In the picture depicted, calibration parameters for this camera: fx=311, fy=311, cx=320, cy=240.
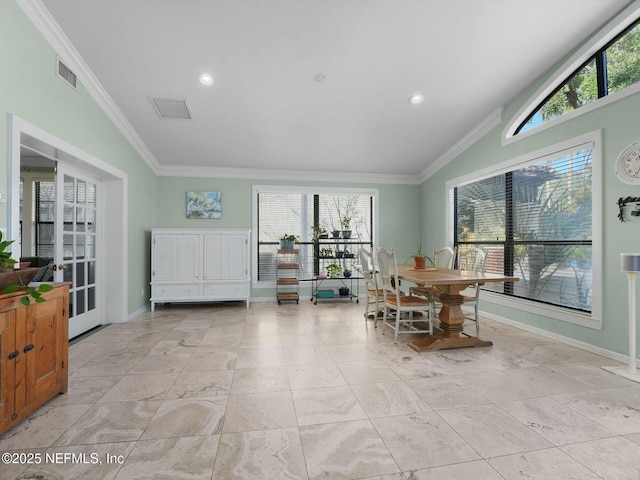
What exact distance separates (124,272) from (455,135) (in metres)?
5.21

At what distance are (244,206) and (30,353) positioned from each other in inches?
161

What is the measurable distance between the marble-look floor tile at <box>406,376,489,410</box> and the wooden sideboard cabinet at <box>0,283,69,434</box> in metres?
2.49

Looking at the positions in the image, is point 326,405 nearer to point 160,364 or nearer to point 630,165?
point 160,364

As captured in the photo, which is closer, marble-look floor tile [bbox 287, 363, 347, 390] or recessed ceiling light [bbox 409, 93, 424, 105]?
marble-look floor tile [bbox 287, 363, 347, 390]

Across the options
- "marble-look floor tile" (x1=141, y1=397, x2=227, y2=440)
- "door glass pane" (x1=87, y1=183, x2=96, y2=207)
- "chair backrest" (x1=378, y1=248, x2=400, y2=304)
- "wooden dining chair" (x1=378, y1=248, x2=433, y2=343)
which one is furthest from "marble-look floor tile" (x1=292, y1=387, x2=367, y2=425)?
"door glass pane" (x1=87, y1=183, x2=96, y2=207)

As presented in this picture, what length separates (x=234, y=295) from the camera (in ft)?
17.0

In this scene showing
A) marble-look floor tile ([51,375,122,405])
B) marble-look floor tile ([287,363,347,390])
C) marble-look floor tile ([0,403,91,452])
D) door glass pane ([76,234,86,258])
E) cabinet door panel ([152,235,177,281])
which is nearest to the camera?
marble-look floor tile ([0,403,91,452])

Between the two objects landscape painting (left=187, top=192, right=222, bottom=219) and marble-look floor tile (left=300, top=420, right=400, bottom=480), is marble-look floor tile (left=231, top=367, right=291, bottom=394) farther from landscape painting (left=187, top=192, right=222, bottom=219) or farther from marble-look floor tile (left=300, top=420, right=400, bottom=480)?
landscape painting (left=187, top=192, right=222, bottom=219)

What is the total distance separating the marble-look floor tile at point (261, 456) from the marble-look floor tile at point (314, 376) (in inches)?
23.1

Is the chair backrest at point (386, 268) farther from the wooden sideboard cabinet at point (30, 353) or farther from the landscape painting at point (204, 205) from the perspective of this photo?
the landscape painting at point (204, 205)

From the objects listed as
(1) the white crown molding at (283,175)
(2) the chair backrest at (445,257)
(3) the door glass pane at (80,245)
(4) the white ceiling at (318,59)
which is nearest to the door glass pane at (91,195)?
(3) the door glass pane at (80,245)

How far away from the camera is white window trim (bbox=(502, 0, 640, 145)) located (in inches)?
110

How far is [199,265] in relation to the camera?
16.5 feet

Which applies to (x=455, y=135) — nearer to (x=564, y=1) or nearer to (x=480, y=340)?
(x=564, y=1)
